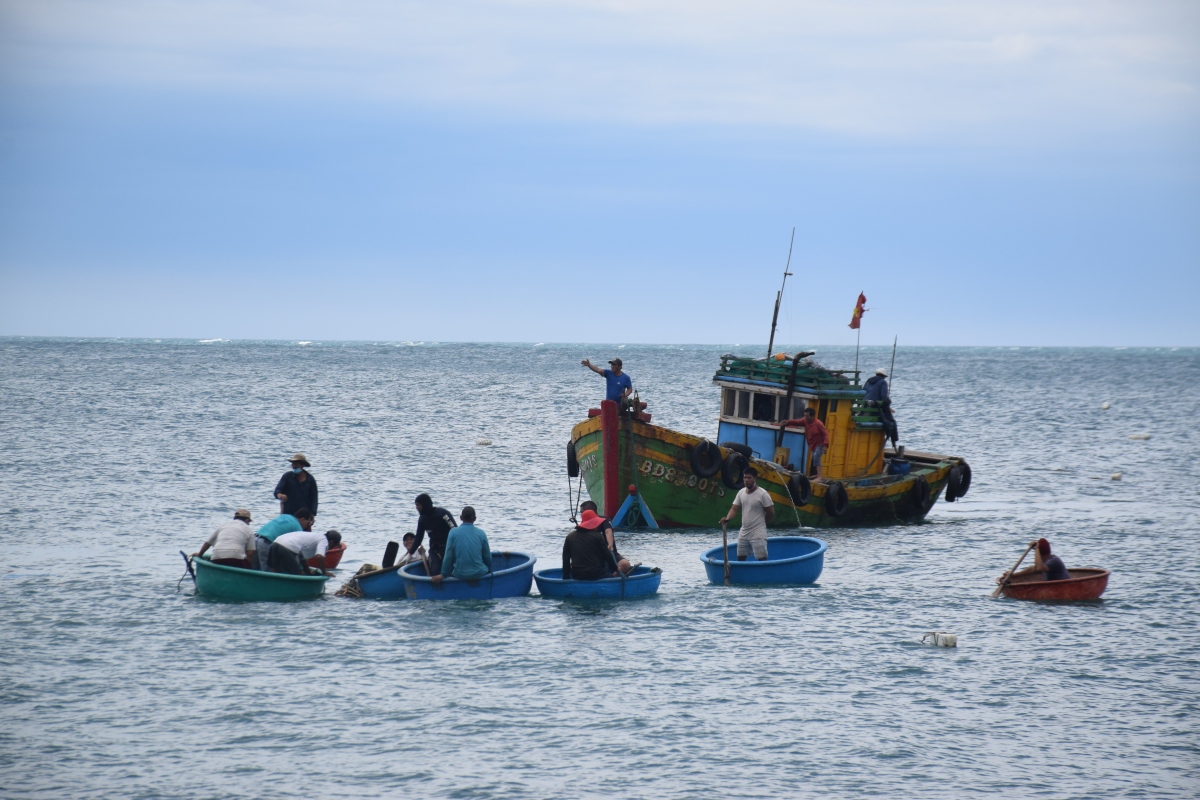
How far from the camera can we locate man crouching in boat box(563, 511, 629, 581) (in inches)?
688

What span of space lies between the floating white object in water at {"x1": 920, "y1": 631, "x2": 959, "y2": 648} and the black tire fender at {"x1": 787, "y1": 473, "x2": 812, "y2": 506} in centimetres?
823

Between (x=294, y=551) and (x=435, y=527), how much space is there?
215 centimetres

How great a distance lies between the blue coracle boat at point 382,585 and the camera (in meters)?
17.9

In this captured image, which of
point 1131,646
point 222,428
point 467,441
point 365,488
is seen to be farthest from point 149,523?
point 222,428

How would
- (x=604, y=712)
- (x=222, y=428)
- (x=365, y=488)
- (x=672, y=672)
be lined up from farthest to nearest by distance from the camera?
1. (x=222, y=428)
2. (x=365, y=488)
3. (x=672, y=672)
4. (x=604, y=712)

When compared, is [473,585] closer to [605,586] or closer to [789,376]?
[605,586]

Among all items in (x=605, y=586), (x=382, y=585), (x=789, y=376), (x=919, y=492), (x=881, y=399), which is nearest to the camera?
(x=605, y=586)

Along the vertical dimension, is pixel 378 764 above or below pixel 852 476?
below

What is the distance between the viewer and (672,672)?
14711 mm

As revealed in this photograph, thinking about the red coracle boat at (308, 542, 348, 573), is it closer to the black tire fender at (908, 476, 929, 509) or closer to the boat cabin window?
the boat cabin window

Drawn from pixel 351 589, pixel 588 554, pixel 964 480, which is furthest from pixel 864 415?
pixel 351 589

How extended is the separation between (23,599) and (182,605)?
8.94 feet

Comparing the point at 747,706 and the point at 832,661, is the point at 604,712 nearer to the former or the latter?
the point at 747,706

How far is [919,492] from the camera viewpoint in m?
27.5
